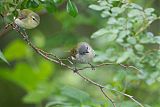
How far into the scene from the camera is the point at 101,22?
280 cm

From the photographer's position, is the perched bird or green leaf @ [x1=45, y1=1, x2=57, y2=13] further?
green leaf @ [x1=45, y1=1, x2=57, y2=13]

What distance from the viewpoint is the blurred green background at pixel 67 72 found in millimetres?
2098

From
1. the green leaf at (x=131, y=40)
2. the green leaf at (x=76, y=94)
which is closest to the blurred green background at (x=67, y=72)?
the green leaf at (x=76, y=94)

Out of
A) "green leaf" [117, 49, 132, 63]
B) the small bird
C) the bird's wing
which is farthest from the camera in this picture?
"green leaf" [117, 49, 132, 63]

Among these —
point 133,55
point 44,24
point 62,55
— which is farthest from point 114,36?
point 44,24

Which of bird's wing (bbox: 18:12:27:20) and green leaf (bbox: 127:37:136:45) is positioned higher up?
bird's wing (bbox: 18:12:27:20)

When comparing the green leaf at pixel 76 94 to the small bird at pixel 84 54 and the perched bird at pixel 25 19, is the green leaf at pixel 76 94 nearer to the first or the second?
the small bird at pixel 84 54

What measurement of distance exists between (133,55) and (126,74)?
138mm

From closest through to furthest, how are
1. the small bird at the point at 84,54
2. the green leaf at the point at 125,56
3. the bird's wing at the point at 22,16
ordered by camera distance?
the bird's wing at the point at 22,16, the small bird at the point at 84,54, the green leaf at the point at 125,56

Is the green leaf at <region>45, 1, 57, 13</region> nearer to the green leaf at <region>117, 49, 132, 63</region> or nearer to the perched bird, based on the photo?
the perched bird

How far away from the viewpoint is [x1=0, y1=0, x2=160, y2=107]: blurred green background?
2.10 m

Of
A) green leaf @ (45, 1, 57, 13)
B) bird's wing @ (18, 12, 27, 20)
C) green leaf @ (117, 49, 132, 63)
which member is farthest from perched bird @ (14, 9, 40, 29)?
green leaf @ (117, 49, 132, 63)

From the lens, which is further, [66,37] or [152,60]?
[66,37]

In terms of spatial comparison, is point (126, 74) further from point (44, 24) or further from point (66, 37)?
point (44, 24)
